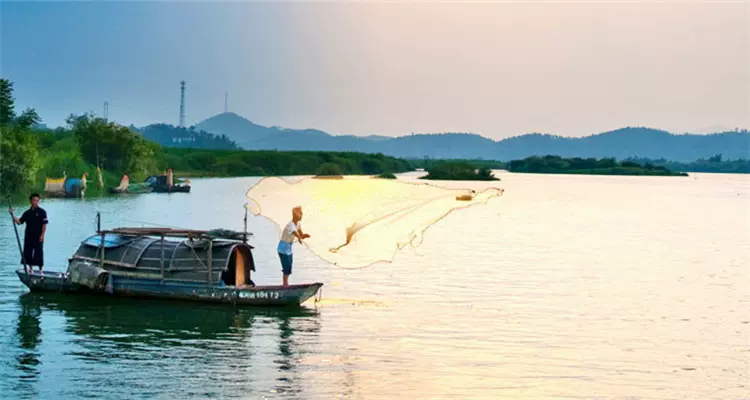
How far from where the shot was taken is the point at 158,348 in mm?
24141

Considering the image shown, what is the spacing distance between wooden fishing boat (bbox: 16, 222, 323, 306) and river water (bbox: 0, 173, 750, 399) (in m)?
0.46

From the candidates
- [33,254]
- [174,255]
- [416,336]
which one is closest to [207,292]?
[174,255]

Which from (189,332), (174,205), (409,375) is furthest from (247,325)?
(174,205)

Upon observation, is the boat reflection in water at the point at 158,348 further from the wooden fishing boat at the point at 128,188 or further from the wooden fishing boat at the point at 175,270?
the wooden fishing boat at the point at 128,188

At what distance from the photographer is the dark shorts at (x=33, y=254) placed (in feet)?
102

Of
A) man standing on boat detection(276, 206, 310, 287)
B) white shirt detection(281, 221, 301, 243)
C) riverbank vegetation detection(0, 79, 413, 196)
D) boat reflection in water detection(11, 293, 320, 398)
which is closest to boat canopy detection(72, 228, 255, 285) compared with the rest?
boat reflection in water detection(11, 293, 320, 398)

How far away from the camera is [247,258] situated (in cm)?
3067

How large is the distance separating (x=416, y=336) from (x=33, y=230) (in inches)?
486

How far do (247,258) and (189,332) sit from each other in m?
4.89

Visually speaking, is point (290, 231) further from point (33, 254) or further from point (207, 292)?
point (33, 254)

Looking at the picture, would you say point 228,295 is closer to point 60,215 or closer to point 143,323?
point 143,323

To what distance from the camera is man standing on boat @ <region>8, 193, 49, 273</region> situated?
30.1 meters

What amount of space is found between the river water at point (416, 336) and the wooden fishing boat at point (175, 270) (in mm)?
456

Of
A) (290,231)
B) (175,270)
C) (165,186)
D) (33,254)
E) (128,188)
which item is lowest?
(175,270)
